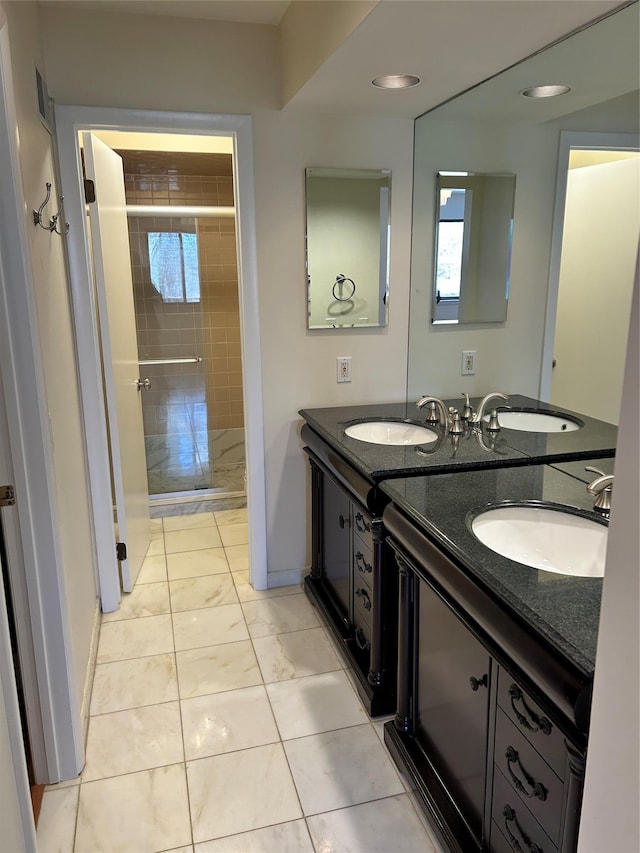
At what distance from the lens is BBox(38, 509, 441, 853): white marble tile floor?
170 cm

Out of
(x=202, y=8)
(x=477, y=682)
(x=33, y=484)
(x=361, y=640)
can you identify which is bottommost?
(x=361, y=640)

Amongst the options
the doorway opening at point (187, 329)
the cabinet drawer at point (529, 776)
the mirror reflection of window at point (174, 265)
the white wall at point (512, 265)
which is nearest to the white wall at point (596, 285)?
the white wall at point (512, 265)

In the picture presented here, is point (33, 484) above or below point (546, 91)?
below

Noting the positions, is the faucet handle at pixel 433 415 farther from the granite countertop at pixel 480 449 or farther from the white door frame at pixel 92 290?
the white door frame at pixel 92 290

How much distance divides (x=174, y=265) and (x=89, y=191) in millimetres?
1675

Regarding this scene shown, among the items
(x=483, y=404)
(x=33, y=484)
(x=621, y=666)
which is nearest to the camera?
(x=621, y=666)

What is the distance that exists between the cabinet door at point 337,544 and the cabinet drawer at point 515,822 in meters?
1.08

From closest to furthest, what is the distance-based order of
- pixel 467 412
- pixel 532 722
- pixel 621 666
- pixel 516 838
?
1. pixel 621 666
2. pixel 532 722
3. pixel 516 838
4. pixel 467 412

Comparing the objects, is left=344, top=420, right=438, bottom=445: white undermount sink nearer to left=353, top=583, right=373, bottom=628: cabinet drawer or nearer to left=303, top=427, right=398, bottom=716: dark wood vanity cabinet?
left=303, top=427, right=398, bottom=716: dark wood vanity cabinet

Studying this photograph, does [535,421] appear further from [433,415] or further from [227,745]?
[227,745]

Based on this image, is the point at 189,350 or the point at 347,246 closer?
the point at 347,246

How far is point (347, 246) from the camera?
272 cm

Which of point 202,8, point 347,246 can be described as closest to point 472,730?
point 347,246

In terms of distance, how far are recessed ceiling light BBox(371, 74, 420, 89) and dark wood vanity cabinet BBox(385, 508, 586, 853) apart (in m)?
1.45
